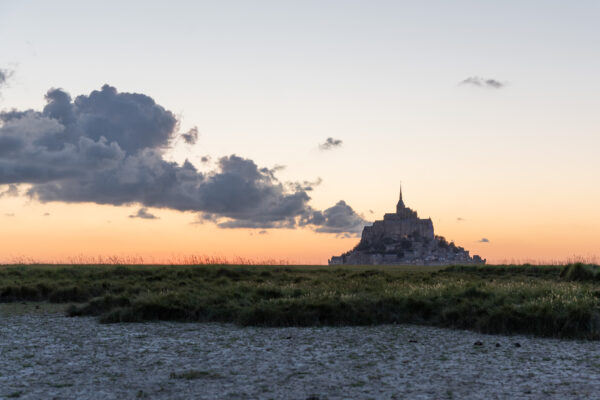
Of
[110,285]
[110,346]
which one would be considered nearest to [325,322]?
[110,346]

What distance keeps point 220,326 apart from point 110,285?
1644 centimetres

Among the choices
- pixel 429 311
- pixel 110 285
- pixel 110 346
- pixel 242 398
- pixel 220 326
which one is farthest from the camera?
pixel 110 285

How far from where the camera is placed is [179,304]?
21.4m

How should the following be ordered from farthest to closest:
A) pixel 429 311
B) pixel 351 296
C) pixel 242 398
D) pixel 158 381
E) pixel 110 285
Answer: pixel 110 285 < pixel 351 296 < pixel 429 311 < pixel 158 381 < pixel 242 398

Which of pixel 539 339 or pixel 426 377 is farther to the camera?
pixel 539 339

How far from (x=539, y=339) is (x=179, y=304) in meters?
12.6

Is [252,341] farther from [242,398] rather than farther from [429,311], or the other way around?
[429,311]

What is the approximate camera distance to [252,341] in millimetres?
15766

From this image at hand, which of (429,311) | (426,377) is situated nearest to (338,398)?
(426,377)

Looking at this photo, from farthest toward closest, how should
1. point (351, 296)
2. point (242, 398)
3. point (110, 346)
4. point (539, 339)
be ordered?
1. point (351, 296)
2. point (539, 339)
3. point (110, 346)
4. point (242, 398)

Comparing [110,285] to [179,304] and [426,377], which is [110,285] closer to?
[179,304]

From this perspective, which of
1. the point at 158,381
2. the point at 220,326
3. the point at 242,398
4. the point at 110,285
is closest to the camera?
the point at 242,398

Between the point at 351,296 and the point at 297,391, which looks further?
the point at 351,296

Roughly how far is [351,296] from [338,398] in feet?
39.4
